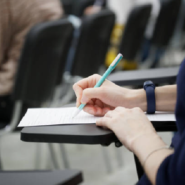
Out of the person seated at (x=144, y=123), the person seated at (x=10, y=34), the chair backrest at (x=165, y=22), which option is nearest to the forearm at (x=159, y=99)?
the person seated at (x=144, y=123)

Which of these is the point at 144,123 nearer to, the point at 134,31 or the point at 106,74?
the point at 106,74

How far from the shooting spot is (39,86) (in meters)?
1.74

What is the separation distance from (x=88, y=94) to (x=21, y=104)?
897 millimetres

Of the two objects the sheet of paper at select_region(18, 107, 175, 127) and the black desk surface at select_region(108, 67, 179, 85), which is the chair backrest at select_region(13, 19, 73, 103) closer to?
the black desk surface at select_region(108, 67, 179, 85)

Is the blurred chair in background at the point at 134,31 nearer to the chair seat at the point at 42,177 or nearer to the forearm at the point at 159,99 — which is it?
the forearm at the point at 159,99

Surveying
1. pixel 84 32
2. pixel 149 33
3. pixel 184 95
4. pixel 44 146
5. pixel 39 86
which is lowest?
pixel 44 146

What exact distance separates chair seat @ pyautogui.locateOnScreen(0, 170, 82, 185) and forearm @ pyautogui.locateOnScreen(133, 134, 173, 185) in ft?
0.54

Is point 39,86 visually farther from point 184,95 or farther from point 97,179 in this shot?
point 184,95

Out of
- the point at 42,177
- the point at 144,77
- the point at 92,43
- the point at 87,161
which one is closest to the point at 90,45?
the point at 92,43

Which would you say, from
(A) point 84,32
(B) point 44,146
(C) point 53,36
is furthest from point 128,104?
(B) point 44,146

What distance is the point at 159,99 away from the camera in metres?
0.99

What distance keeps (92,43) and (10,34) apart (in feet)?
1.65

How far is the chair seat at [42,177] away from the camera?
589 millimetres

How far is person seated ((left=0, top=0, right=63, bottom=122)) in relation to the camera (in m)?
1.75
